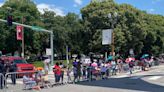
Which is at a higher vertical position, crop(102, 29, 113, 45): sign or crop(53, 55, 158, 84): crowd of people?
crop(102, 29, 113, 45): sign

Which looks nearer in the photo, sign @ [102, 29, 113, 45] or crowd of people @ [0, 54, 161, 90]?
crowd of people @ [0, 54, 161, 90]

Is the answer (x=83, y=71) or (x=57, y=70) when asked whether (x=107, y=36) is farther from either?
(x=57, y=70)

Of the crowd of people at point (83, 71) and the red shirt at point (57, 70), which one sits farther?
the crowd of people at point (83, 71)

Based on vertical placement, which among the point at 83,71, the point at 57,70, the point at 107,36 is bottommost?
the point at 83,71

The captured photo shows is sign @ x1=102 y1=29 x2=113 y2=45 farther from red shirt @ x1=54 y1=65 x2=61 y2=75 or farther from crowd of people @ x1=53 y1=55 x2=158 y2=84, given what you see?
red shirt @ x1=54 y1=65 x2=61 y2=75

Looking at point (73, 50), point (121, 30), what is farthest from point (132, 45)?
point (73, 50)

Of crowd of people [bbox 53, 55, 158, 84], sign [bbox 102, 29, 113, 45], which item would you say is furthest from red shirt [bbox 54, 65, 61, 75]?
sign [bbox 102, 29, 113, 45]

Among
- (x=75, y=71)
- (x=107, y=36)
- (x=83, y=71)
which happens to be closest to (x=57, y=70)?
(x=75, y=71)

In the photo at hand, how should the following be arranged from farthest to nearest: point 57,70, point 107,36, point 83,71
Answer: point 107,36, point 83,71, point 57,70

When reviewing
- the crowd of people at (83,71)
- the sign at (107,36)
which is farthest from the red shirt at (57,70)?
the sign at (107,36)

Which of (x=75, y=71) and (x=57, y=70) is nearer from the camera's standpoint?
(x=57, y=70)

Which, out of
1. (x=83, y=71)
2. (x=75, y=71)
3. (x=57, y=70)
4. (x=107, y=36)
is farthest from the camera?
(x=107, y=36)

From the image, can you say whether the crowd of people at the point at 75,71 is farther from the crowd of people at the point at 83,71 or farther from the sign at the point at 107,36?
the sign at the point at 107,36

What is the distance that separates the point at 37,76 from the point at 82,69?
28.1ft
